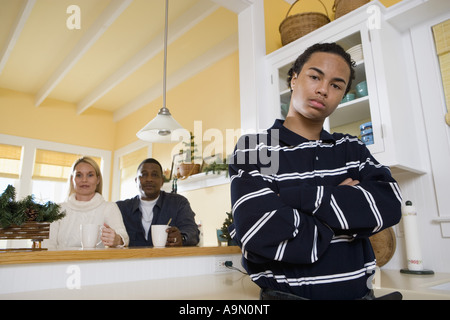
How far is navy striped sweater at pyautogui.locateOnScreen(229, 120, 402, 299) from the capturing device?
703mm

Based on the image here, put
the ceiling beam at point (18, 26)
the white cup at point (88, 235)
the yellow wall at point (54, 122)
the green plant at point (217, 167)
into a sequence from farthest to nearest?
the yellow wall at point (54, 122), the green plant at point (217, 167), the ceiling beam at point (18, 26), the white cup at point (88, 235)

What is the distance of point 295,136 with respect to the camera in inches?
34.1

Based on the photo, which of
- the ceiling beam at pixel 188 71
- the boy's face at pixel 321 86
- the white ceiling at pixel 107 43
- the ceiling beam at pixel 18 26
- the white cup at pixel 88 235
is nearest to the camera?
the boy's face at pixel 321 86

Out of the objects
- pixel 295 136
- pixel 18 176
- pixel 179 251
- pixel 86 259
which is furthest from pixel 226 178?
pixel 18 176

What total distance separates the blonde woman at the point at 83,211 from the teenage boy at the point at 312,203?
1049mm

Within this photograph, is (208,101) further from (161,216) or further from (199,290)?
(199,290)

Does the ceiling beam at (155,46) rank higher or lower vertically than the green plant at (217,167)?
higher

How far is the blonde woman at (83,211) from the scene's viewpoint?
1.83 meters

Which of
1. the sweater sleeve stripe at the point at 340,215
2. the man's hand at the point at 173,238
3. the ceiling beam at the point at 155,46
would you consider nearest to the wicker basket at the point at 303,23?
the ceiling beam at the point at 155,46

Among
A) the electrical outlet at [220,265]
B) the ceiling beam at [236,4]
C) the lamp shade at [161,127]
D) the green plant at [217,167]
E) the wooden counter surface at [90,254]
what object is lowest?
the electrical outlet at [220,265]

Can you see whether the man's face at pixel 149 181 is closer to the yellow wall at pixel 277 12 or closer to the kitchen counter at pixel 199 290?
the kitchen counter at pixel 199 290

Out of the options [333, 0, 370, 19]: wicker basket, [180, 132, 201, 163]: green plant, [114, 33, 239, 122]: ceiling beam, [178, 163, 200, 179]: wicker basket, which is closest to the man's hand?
[333, 0, 370, 19]: wicker basket

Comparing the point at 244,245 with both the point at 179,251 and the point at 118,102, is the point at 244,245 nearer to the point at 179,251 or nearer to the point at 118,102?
the point at 179,251

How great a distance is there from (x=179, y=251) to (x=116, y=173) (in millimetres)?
4192
